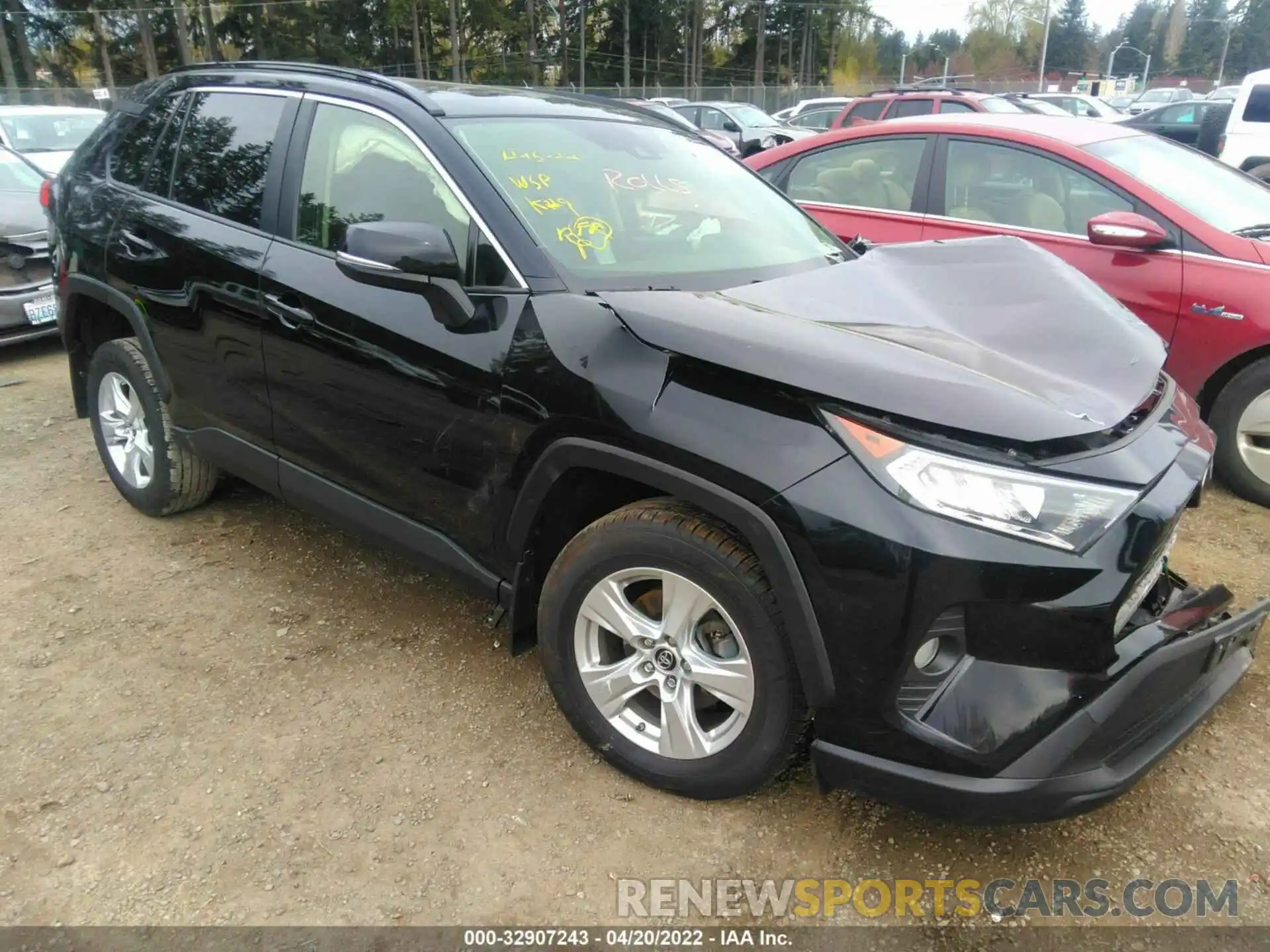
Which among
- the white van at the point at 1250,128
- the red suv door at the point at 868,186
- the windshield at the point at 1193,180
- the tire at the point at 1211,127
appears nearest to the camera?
the windshield at the point at 1193,180

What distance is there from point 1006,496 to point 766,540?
0.50 m

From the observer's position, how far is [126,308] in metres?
3.64

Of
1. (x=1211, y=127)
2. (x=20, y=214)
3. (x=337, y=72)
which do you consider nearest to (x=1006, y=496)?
(x=337, y=72)

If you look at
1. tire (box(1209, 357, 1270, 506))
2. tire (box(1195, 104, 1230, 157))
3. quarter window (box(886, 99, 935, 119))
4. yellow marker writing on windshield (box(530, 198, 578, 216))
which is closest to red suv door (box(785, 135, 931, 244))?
tire (box(1209, 357, 1270, 506))

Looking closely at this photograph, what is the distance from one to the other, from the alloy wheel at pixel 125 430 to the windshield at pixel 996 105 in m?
10.6

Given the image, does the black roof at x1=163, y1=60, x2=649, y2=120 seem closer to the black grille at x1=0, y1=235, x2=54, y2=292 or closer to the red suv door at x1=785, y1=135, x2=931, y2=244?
the red suv door at x1=785, y1=135, x2=931, y2=244

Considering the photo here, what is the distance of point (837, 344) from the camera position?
208 cm

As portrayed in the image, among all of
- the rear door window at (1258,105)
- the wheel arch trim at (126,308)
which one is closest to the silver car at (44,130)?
the wheel arch trim at (126,308)

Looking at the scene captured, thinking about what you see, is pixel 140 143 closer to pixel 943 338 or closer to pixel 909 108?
pixel 943 338

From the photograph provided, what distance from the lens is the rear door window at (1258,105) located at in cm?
1102

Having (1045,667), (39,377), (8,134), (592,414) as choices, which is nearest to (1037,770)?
(1045,667)

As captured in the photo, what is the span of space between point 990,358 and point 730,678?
3.23 feet

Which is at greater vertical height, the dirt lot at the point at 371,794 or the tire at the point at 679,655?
the tire at the point at 679,655

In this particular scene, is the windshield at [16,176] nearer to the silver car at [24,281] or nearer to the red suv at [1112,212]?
the silver car at [24,281]
